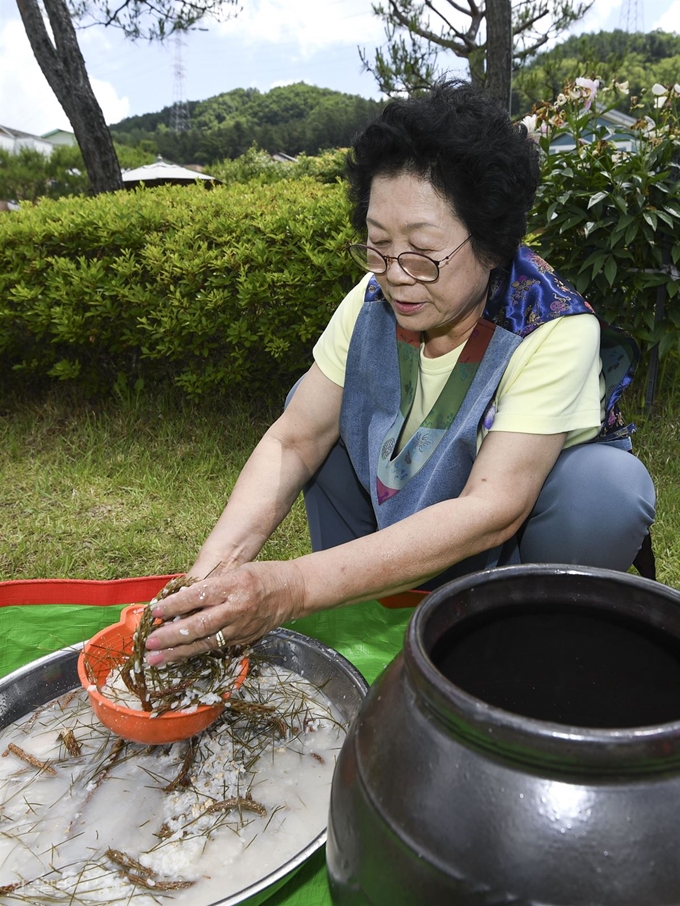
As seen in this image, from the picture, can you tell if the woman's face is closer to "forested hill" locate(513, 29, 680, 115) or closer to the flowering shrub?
the flowering shrub

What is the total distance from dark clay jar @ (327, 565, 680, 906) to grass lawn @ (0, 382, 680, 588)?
2090 millimetres

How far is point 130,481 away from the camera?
3891 millimetres

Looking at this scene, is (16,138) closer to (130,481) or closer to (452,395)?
(130,481)

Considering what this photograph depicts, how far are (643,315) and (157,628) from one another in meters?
3.39

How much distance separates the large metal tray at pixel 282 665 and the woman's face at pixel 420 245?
2.70 ft

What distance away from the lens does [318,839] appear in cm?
132

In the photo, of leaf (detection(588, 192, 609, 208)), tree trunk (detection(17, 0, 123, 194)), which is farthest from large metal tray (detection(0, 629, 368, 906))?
tree trunk (detection(17, 0, 123, 194))

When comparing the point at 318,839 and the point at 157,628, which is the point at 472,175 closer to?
the point at 157,628

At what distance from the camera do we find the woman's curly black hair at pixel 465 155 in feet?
5.90

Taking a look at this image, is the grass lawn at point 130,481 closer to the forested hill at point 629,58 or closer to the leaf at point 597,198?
the leaf at point 597,198

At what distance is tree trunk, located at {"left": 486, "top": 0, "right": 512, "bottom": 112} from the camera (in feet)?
23.2

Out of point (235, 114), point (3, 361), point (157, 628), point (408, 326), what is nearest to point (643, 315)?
point (408, 326)

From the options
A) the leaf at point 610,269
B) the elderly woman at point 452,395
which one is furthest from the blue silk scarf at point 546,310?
the leaf at point 610,269

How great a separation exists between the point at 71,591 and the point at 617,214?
325 cm
